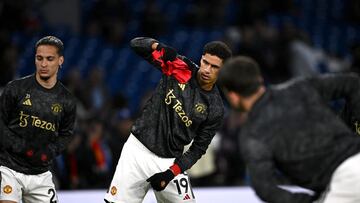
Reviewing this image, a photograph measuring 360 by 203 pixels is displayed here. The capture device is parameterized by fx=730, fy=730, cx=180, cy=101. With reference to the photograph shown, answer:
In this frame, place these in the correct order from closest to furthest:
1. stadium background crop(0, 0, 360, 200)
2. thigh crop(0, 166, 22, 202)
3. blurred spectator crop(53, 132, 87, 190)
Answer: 1. thigh crop(0, 166, 22, 202)
2. blurred spectator crop(53, 132, 87, 190)
3. stadium background crop(0, 0, 360, 200)

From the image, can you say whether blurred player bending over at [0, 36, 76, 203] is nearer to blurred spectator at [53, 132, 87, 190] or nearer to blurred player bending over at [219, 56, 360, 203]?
blurred player bending over at [219, 56, 360, 203]

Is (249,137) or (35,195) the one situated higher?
(249,137)

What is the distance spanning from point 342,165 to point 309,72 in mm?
9777

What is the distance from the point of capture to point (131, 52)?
14.5 metres

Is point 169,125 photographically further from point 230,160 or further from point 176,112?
point 230,160

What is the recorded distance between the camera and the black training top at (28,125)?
6422 millimetres

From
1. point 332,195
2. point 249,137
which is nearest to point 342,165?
point 332,195

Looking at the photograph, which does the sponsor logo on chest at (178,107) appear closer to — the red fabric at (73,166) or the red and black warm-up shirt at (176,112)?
the red and black warm-up shirt at (176,112)

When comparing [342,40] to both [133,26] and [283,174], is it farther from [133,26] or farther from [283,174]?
[283,174]

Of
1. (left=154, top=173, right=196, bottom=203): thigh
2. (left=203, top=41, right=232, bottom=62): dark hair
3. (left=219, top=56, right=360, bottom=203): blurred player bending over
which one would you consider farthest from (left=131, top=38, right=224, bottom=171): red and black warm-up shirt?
(left=219, top=56, right=360, bottom=203): blurred player bending over

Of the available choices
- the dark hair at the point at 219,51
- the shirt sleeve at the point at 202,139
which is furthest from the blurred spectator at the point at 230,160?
the dark hair at the point at 219,51

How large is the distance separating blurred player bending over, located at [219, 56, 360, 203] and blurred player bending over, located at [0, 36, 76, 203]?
2.30 meters

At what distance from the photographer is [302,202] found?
15.0ft

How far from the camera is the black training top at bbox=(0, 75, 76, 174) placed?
642 centimetres
